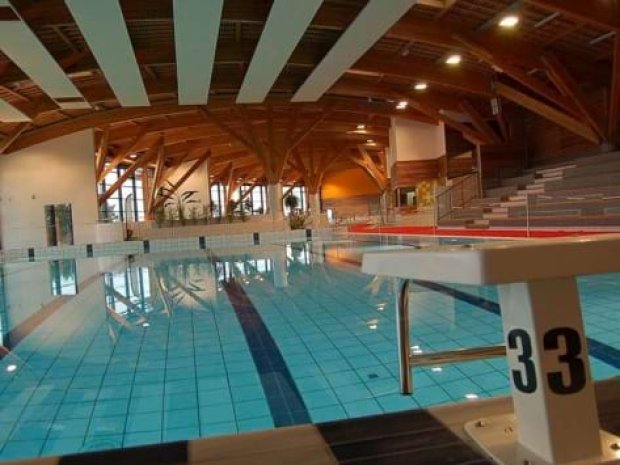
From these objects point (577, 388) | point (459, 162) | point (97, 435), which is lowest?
point (97, 435)

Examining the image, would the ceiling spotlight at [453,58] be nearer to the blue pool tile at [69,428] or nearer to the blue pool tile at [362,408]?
the blue pool tile at [362,408]

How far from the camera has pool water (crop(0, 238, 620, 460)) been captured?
2.65 meters

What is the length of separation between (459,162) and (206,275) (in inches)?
523

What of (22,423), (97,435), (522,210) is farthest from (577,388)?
Answer: (522,210)

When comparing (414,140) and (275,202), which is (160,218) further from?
(414,140)

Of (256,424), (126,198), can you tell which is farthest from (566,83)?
(126,198)

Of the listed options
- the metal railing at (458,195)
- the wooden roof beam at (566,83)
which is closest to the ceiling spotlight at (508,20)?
the wooden roof beam at (566,83)

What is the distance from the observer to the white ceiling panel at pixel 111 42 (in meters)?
6.67

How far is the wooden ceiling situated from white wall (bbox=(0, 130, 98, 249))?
0.56 metres

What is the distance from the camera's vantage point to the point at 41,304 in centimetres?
671

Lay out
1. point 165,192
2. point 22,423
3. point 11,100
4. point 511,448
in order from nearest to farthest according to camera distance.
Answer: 1. point 511,448
2. point 22,423
3. point 11,100
4. point 165,192

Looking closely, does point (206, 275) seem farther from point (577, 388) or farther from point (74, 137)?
point (74, 137)

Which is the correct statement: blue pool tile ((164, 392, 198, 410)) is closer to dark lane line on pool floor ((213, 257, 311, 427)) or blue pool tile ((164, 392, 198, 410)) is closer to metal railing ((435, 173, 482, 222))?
dark lane line on pool floor ((213, 257, 311, 427))

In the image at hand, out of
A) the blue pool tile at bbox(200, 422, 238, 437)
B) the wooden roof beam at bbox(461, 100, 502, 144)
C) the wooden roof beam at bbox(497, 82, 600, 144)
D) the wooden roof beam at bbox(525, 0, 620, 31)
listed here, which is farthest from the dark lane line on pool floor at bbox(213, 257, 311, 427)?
the wooden roof beam at bbox(461, 100, 502, 144)
